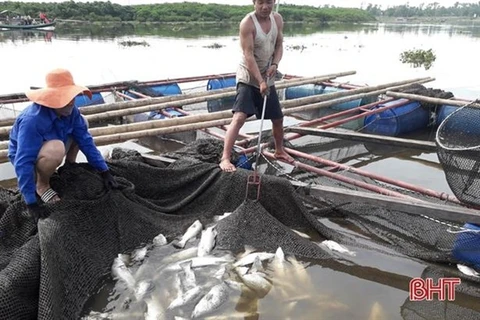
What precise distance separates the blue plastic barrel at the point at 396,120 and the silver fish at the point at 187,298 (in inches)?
235

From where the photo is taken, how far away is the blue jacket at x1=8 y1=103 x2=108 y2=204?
3418 millimetres

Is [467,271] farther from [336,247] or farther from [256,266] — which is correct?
[256,266]

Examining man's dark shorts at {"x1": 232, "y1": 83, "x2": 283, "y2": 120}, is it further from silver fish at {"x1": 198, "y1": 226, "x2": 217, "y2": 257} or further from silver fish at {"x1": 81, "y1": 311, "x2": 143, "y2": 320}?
silver fish at {"x1": 81, "y1": 311, "x2": 143, "y2": 320}

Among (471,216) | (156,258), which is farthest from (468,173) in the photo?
(156,258)

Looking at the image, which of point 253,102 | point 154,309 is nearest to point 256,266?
point 154,309

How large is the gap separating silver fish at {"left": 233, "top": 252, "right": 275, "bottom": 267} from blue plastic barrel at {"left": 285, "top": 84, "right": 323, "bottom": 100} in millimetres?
6983

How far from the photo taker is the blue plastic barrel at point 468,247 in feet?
12.6

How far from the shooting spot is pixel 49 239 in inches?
128

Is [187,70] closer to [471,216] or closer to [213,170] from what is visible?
[213,170]

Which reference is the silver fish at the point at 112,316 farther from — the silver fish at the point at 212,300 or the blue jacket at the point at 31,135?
the blue jacket at the point at 31,135

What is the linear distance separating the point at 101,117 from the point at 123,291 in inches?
135

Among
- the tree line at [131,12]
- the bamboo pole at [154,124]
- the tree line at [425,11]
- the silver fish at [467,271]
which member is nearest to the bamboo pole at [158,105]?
the bamboo pole at [154,124]

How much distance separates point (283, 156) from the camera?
18.8ft

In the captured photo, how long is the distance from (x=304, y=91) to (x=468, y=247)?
7229 millimetres
